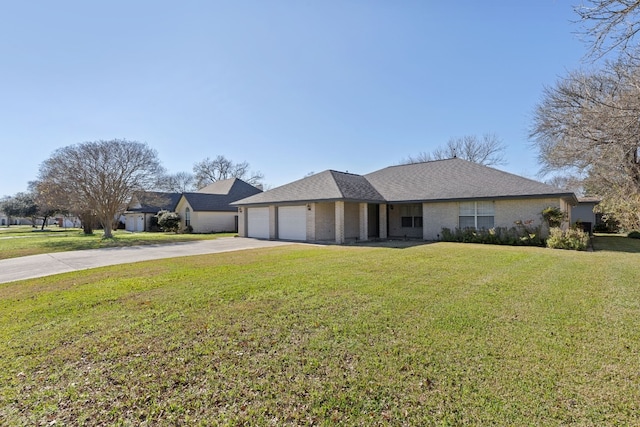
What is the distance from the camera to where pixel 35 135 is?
16844 millimetres

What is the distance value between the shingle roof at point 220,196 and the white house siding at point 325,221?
12.9 metres

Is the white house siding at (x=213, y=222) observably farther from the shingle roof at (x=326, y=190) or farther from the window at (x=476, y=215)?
the window at (x=476, y=215)

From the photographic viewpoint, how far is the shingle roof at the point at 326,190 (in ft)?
57.2

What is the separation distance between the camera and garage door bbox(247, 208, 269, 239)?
70.4ft

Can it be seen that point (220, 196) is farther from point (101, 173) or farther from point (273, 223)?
point (273, 223)

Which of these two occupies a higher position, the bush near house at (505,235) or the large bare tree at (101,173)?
the large bare tree at (101,173)

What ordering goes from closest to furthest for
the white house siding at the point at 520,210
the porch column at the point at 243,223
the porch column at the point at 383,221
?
the white house siding at the point at 520,210 → the porch column at the point at 383,221 → the porch column at the point at 243,223

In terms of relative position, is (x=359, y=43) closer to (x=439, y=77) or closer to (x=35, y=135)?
(x=439, y=77)

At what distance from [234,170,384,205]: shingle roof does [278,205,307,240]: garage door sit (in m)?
0.83

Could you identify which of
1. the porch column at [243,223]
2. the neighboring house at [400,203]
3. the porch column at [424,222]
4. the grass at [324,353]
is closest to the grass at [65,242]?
the porch column at [243,223]

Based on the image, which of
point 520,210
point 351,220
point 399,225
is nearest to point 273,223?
point 351,220

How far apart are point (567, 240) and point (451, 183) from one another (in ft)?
21.6

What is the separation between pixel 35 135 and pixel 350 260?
18.6 metres

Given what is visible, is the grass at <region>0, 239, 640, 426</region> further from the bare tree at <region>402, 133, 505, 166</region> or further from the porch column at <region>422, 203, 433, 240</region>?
the bare tree at <region>402, 133, 505, 166</region>
